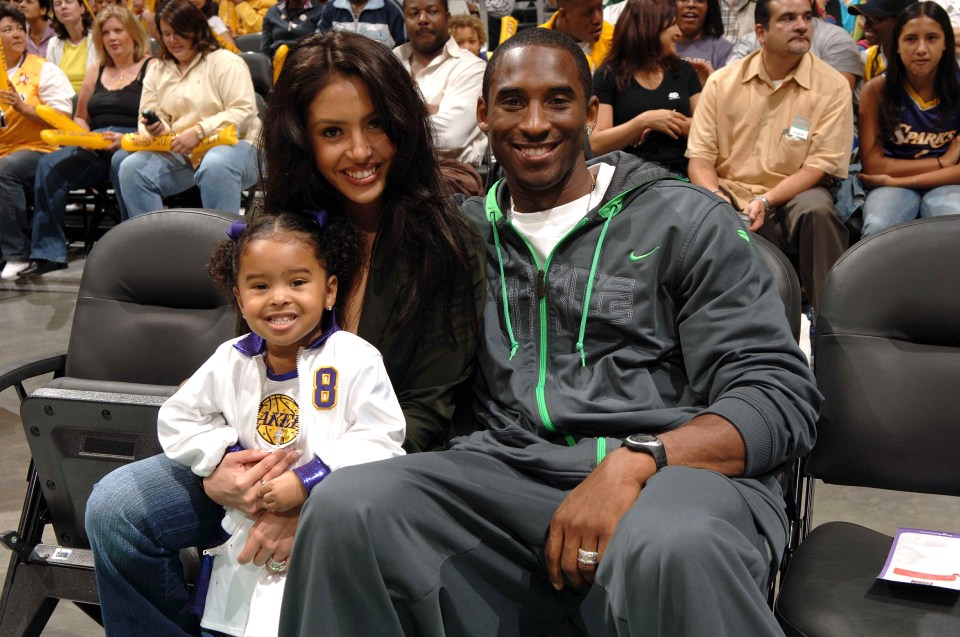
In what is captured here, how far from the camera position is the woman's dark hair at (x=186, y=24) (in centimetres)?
516

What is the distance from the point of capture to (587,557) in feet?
5.37

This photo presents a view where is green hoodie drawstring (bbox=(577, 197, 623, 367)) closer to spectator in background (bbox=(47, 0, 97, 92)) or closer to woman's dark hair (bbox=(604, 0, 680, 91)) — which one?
woman's dark hair (bbox=(604, 0, 680, 91))

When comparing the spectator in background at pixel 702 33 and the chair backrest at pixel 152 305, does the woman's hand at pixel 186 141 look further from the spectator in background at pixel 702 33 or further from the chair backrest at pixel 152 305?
the chair backrest at pixel 152 305

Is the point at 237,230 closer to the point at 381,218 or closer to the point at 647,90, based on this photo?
the point at 381,218

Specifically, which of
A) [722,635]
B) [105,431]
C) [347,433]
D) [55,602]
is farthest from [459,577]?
[55,602]

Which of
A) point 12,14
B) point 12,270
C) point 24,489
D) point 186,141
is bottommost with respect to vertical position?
point 24,489

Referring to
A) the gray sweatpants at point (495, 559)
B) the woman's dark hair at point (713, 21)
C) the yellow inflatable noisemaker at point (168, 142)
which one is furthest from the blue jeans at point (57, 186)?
the gray sweatpants at point (495, 559)

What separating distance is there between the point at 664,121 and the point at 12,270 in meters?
3.88

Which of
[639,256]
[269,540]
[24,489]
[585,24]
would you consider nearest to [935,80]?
[585,24]

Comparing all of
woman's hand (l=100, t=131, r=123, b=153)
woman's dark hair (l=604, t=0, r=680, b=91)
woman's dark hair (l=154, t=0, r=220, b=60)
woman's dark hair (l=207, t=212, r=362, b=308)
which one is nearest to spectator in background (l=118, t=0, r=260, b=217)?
woman's dark hair (l=154, t=0, r=220, b=60)

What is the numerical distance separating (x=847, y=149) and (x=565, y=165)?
226 cm

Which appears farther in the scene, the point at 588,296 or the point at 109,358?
the point at 109,358

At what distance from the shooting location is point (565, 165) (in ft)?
6.75

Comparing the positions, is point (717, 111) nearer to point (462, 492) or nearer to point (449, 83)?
point (449, 83)
